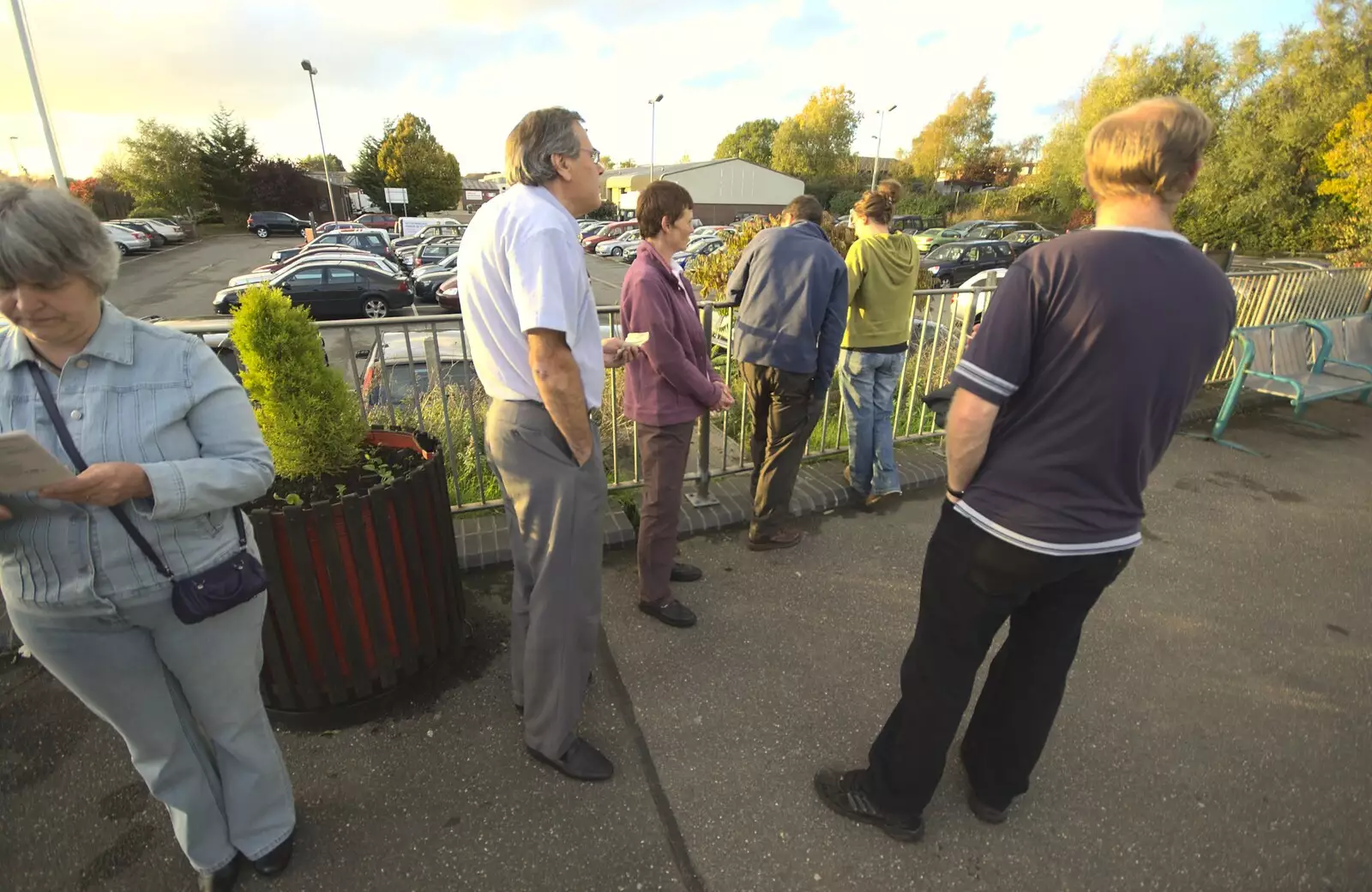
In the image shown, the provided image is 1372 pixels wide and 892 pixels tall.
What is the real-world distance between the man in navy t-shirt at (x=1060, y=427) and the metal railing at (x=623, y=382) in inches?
75.5

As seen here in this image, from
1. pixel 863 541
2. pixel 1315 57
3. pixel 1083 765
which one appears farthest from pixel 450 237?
pixel 1315 57

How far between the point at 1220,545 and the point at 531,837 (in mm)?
4318

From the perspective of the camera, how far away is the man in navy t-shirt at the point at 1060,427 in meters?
1.42

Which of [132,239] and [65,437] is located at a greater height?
[132,239]

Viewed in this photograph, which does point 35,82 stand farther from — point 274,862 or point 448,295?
point 274,862

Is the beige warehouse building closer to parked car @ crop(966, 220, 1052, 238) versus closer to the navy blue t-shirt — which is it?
parked car @ crop(966, 220, 1052, 238)

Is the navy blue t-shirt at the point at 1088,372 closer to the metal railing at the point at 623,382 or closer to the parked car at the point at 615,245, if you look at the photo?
the metal railing at the point at 623,382

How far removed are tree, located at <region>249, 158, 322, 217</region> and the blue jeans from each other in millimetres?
58982

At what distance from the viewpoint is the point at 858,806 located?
211cm

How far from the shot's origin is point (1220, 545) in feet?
13.0

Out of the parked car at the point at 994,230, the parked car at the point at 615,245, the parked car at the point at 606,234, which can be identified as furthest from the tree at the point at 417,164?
the parked car at the point at 994,230

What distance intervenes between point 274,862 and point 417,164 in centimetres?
5338

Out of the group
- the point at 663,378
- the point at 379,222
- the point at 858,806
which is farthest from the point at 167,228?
the point at 858,806

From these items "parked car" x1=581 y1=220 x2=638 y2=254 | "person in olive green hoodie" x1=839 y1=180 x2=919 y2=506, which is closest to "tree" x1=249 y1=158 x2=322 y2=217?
"parked car" x1=581 y1=220 x2=638 y2=254
